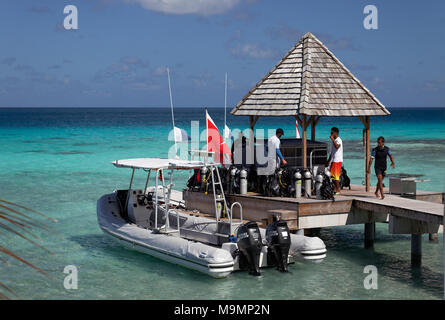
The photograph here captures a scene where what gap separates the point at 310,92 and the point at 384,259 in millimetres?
4216

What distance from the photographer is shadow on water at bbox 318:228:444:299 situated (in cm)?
1198

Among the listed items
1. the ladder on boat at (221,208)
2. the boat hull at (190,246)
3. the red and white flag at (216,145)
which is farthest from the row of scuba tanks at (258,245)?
the red and white flag at (216,145)

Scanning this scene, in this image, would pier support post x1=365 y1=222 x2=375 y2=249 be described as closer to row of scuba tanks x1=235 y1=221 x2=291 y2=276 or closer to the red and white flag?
row of scuba tanks x1=235 y1=221 x2=291 y2=276

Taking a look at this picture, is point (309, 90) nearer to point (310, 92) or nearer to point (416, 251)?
point (310, 92)

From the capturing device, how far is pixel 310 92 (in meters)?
14.8

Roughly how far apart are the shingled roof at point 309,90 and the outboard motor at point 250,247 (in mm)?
3772

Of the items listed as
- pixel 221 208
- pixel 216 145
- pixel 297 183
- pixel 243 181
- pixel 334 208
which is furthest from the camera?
pixel 216 145

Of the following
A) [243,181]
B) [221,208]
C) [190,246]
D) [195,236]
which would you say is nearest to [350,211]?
[243,181]

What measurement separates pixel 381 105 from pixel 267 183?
3510 millimetres

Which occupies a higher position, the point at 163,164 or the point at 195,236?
the point at 163,164

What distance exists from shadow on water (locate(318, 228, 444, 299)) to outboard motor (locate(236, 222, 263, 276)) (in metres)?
2.78

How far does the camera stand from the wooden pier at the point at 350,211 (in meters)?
12.6

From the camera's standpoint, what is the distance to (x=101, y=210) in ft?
51.0
